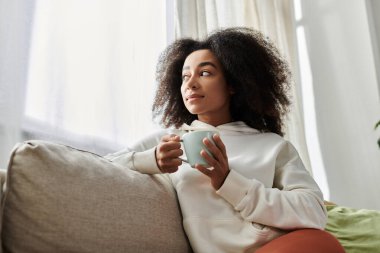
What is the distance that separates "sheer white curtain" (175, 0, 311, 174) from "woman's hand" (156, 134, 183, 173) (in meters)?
1.02

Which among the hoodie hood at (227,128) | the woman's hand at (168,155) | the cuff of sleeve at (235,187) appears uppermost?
the hoodie hood at (227,128)

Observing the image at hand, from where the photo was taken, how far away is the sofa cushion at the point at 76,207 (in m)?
0.69

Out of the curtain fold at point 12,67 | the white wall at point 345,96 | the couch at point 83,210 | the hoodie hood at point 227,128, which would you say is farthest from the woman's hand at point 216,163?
the white wall at point 345,96

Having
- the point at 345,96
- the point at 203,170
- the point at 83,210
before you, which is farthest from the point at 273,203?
the point at 345,96

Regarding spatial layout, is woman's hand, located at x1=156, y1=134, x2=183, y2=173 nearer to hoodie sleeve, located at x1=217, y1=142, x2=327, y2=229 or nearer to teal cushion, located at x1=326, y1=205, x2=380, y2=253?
hoodie sleeve, located at x1=217, y1=142, x2=327, y2=229

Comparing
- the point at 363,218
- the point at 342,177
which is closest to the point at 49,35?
the point at 363,218

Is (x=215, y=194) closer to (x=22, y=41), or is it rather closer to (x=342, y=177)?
(x=22, y=41)

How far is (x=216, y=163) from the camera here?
93 centimetres

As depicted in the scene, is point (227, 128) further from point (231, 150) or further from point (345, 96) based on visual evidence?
point (345, 96)

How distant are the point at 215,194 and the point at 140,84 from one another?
79 cm

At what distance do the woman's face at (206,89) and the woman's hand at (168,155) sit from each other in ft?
0.71

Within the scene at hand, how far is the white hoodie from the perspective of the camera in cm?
94

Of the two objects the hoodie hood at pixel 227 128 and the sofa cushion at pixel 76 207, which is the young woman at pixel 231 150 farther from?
the sofa cushion at pixel 76 207

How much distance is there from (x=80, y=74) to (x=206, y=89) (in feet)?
1.55
